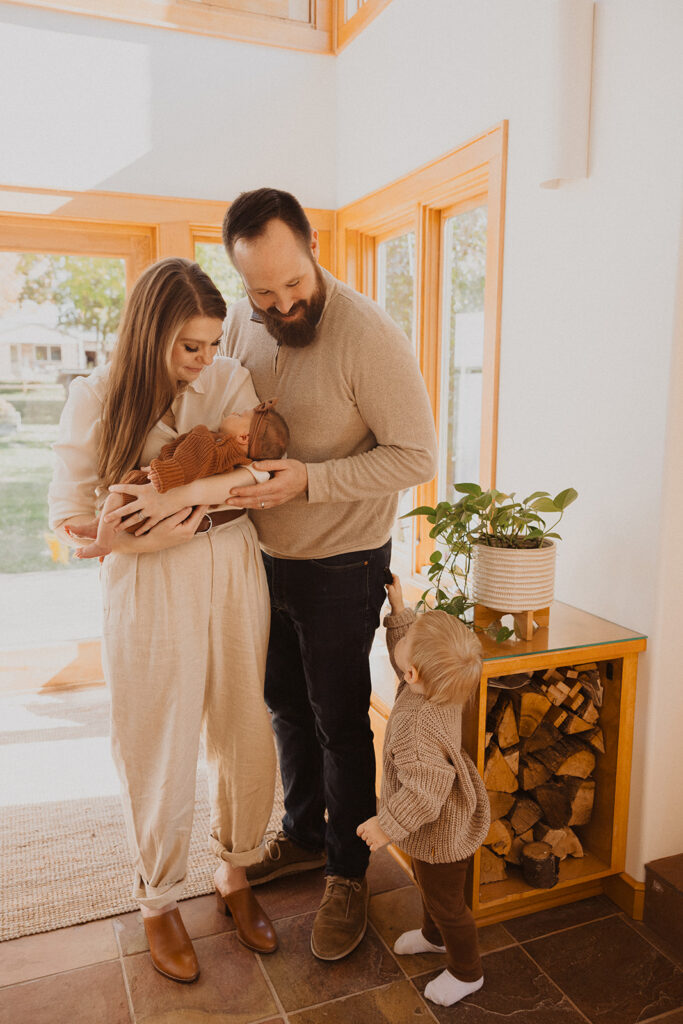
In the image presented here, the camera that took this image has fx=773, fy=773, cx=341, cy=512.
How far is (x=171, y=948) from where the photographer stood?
1821 mm

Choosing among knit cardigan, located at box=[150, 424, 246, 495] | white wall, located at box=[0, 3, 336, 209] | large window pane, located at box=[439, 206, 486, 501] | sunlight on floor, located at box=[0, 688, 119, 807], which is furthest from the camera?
white wall, located at box=[0, 3, 336, 209]

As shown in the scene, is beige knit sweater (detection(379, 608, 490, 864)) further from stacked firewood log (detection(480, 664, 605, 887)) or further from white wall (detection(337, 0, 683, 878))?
white wall (detection(337, 0, 683, 878))

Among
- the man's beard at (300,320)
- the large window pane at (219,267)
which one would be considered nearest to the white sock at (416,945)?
the man's beard at (300,320)

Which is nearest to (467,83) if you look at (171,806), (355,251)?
(355,251)

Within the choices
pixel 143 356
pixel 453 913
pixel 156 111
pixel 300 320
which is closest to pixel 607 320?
pixel 300 320

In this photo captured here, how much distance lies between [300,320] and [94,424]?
0.51 meters

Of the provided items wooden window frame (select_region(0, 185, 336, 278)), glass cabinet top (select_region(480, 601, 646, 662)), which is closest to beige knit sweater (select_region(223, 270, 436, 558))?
glass cabinet top (select_region(480, 601, 646, 662))

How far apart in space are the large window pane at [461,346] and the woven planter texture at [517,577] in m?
1.00

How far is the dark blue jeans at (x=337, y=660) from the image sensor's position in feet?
6.12

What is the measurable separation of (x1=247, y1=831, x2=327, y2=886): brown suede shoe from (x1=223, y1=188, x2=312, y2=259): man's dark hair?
1.60 metres

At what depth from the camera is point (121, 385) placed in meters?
1.62

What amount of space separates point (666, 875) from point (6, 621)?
9.28 ft

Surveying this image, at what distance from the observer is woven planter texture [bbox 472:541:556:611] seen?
1.87 meters

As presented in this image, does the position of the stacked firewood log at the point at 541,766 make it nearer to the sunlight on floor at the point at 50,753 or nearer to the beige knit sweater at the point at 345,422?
the beige knit sweater at the point at 345,422
